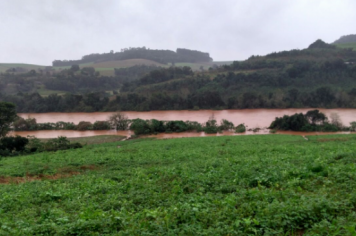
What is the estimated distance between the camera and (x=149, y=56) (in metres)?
121

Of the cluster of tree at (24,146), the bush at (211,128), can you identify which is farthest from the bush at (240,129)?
the cluster of tree at (24,146)

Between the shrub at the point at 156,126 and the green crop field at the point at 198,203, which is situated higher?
the shrub at the point at 156,126

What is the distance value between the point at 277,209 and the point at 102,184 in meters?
4.90

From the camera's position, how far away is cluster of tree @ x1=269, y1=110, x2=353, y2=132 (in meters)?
35.2

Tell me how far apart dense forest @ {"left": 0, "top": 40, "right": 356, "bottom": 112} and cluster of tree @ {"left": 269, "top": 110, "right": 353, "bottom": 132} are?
1485 centimetres

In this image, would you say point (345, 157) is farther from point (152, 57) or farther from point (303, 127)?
point (152, 57)

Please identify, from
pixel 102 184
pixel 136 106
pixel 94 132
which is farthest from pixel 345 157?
pixel 136 106

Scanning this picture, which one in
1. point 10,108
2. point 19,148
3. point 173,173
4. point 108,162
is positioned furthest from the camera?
point 10,108

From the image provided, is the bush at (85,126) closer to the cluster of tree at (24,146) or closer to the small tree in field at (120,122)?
the small tree in field at (120,122)

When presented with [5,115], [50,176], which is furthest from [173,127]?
[50,176]

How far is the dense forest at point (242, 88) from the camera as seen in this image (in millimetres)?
51781

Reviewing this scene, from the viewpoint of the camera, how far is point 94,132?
39.5 metres

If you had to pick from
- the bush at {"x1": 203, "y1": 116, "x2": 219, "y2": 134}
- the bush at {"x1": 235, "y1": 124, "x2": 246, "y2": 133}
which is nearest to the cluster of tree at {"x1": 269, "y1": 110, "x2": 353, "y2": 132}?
the bush at {"x1": 235, "y1": 124, "x2": 246, "y2": 133}

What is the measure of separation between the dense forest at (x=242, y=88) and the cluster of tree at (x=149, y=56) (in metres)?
50.2
